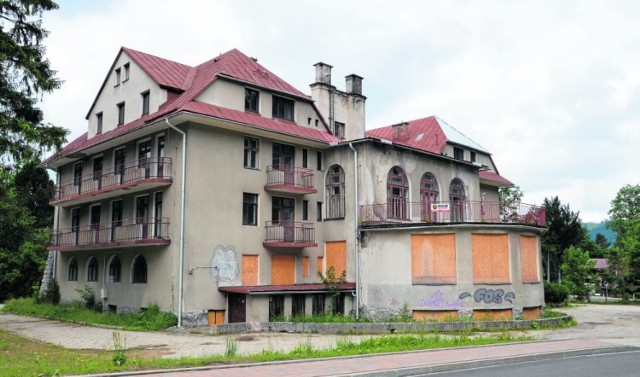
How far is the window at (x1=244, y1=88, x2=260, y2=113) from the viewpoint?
26.6m

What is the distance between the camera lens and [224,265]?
24516mm

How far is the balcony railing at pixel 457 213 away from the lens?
26312 mm

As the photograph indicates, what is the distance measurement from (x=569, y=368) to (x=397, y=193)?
1635cm

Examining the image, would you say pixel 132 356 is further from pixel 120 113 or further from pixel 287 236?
pixel 120 113

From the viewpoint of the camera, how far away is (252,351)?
16344 millimetres

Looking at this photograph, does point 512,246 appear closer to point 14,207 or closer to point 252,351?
point 252,351

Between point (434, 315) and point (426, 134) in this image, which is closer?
point (434, 315)

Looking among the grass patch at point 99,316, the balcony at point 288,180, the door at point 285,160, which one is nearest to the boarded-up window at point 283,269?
the balcony at point 288,180

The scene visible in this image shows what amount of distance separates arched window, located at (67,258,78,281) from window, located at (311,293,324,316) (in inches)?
564

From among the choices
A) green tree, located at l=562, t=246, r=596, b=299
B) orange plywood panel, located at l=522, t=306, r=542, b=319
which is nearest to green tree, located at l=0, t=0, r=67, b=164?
orange plywood panel, located at l=522, t=306, r=542, b=319

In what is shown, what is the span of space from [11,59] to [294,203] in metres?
13.9

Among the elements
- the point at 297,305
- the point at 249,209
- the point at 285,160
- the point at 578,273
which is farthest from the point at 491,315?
the point at 578,273

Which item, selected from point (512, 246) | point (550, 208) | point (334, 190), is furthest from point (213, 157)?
point (550, 208)

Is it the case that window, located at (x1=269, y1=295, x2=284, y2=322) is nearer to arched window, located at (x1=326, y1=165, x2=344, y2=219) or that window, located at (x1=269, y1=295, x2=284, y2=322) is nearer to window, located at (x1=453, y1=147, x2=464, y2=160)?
arched window, located at (x1=326, y1=165, x2=344, y2=219)
